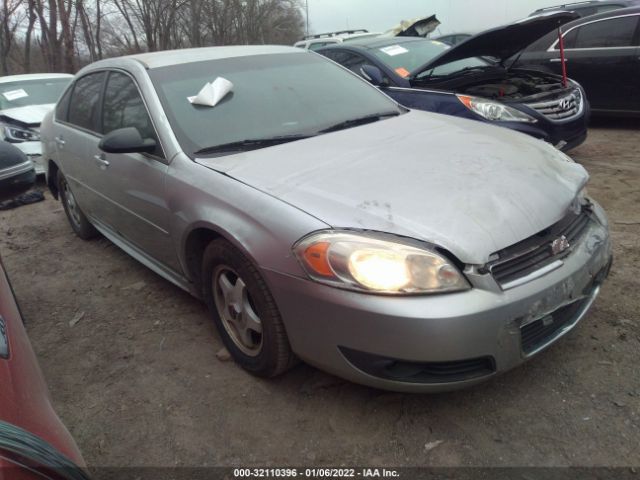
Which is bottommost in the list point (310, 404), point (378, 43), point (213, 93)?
point (310, 404)

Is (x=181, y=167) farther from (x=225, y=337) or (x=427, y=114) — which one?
(x=427, y=114)

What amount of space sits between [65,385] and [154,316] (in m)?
0.71

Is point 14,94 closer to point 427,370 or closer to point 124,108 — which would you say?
point 124,108

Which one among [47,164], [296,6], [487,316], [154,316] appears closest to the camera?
[487,316]

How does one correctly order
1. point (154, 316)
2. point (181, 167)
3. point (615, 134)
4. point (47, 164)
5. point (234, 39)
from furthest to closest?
point (234, 39) → point (615, 134) → point (47, 164) → point (154, 316) → point (181, 167)

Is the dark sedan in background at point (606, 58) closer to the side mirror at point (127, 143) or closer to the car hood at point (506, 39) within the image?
the car hood at point (506, 39)

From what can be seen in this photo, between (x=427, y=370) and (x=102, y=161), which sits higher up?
(x=102, y=161)

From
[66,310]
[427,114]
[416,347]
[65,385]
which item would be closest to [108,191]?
[66,310]

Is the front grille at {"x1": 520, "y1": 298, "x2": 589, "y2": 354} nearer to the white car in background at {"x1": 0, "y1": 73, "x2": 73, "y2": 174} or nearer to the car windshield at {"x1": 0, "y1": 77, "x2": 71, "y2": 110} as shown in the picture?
the white car in background at {"x1": 0, "y1": 73, "x2": 73, "y2": 174}

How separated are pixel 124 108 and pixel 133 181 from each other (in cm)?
54

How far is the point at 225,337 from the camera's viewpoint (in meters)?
2.71

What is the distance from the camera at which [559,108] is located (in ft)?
16.9

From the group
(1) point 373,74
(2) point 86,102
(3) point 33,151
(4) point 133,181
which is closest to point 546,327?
(4) point 133,181

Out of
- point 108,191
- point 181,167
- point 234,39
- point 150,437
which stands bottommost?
point 150,437
